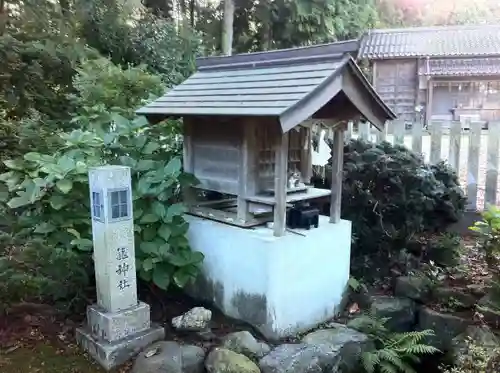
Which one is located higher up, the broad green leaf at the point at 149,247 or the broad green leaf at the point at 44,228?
the broad green leaf at the point at 44,228

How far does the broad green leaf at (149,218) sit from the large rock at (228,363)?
3.72ft

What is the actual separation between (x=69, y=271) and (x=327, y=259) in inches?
86.6

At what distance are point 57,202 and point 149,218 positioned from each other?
2.31 feet

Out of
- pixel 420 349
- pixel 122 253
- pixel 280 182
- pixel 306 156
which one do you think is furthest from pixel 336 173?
pixel 122 253

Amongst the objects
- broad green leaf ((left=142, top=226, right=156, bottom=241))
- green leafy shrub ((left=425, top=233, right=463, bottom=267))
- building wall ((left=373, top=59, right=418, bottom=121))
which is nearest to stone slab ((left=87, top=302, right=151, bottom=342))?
broad green leaf ((left=142, top=226, right=156, bottom=241))

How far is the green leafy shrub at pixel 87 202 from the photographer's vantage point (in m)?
3.40

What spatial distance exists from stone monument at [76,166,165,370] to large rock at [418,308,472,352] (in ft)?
7.79

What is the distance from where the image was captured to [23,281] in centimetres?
368

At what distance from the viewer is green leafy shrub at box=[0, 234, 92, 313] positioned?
361cm

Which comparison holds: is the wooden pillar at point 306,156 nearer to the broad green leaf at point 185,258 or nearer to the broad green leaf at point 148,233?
the broad green leaf at point 185,258

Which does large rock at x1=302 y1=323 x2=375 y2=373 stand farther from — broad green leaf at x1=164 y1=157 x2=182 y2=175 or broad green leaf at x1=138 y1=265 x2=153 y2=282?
broad green leaf at x1=164 y1=157 x2=182 y2=175

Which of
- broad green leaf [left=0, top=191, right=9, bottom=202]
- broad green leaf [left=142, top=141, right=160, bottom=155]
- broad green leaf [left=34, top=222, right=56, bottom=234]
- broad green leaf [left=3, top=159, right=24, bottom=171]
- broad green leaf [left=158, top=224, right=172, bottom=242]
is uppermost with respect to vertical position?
broad green leaf [left=142, top=141, right=160, bottom=155]

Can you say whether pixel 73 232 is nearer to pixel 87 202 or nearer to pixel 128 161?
pixel 87 202

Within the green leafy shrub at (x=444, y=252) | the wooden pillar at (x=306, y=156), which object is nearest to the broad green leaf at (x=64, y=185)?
the wooden pillar at (x=306, y=156)
